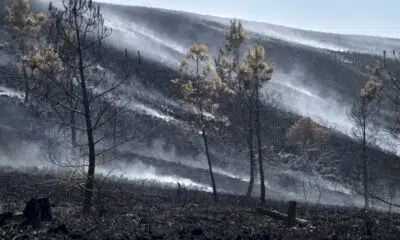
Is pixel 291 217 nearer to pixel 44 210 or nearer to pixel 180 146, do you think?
pixel 44 210

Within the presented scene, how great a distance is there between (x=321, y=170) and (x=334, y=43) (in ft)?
268

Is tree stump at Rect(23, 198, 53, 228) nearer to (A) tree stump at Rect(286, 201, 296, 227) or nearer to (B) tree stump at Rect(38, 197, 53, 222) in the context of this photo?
(B) tree stump at Rect(38, 197, 53, 222)

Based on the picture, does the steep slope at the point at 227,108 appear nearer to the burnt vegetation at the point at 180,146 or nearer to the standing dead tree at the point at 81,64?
the burnt vegetation at the point at 180,146

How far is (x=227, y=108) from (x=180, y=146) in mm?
9760

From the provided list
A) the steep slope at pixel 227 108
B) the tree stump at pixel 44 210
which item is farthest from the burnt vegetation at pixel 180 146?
the steep slope at pixel 227 108

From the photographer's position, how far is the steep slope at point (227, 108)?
1886 inches

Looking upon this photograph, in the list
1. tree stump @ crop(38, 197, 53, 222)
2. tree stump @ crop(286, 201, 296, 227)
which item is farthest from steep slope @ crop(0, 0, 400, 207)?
tree stump @ crop(38, 197, 53, 222)

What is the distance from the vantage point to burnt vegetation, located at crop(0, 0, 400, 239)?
14305 mm

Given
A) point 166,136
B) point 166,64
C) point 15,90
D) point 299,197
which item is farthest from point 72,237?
point 166,64

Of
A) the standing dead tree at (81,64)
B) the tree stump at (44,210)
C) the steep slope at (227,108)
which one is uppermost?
the standing dead tree at (81,64)

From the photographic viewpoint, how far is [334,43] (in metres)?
126

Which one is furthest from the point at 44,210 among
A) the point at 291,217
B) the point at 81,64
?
the point at 291,217

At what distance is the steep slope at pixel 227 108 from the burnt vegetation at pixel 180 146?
277mm

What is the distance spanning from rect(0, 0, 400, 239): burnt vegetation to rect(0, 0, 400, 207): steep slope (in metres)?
0.28
